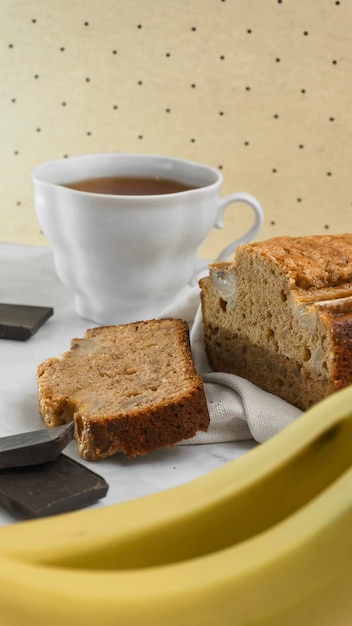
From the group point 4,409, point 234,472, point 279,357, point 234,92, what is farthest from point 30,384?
point 234,92

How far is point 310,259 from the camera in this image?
1035mm

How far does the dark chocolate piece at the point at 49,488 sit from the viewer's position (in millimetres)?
819

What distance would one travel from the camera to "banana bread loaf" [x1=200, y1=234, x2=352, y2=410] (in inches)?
38.3

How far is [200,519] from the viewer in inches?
22.2

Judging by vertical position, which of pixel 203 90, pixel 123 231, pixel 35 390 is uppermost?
pixel 203 90

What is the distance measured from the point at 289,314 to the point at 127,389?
22cm

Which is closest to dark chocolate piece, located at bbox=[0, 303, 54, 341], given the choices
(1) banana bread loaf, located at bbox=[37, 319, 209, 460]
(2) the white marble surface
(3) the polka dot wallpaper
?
(2) the white marble surface

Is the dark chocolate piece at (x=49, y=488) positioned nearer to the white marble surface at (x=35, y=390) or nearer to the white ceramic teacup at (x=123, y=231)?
the white marble surface at (x=35, y=390)

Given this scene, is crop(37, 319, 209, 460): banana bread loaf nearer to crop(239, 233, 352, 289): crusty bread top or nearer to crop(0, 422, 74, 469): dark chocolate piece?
crop(0, 422, 74, 469): dark chocolate piece

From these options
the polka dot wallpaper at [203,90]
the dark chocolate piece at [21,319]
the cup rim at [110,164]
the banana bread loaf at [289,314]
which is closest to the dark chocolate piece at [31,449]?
the banana bread loaf at [289,314]

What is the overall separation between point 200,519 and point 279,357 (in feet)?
1.68

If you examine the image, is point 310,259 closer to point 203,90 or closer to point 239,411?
point 239,411

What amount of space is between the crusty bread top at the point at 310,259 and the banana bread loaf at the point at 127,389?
0.17 meters

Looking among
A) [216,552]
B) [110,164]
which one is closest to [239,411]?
[216,552]
